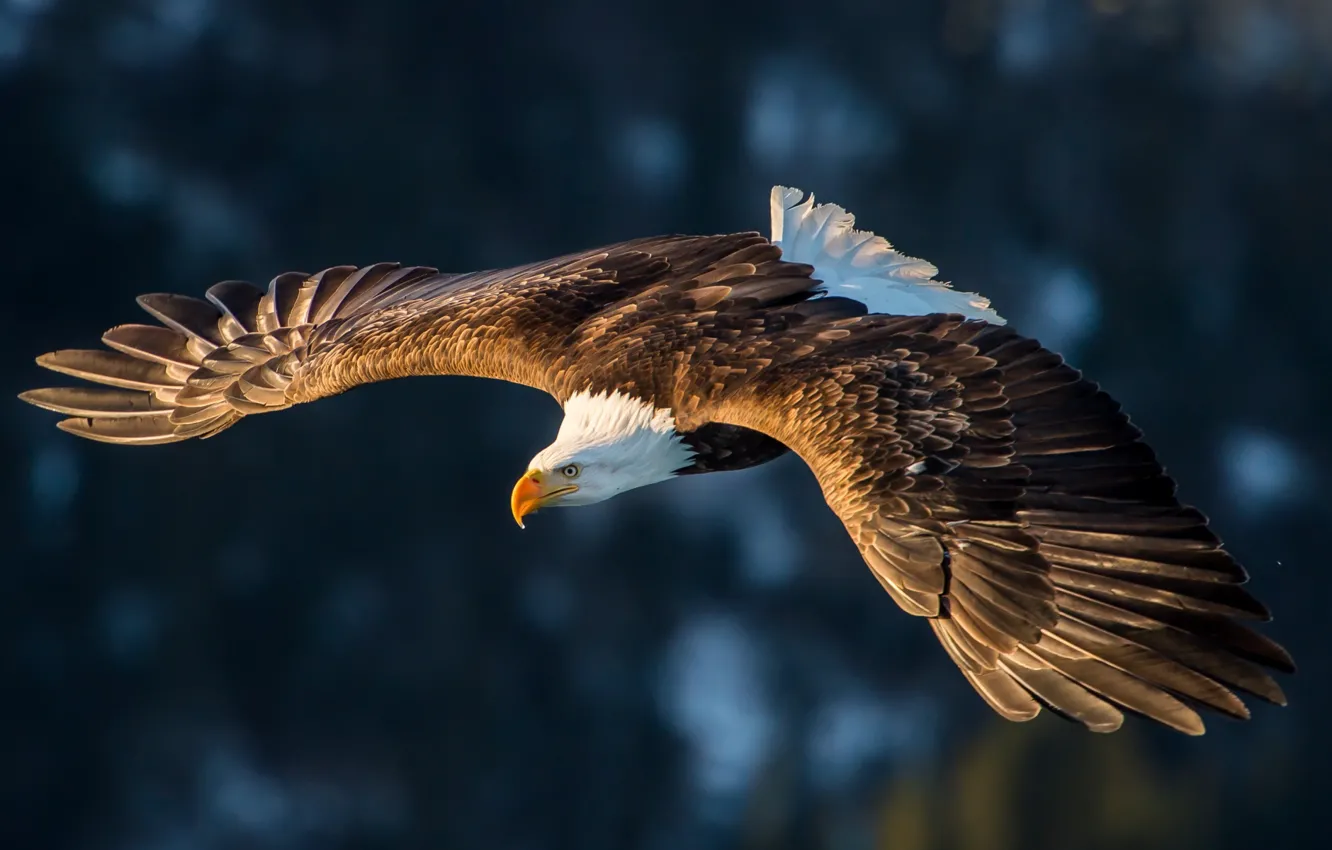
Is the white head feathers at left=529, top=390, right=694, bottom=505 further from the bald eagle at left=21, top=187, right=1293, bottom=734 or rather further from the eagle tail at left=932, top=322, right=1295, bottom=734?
the eagle tail at left=932, top=322, right=1295, bottom=734

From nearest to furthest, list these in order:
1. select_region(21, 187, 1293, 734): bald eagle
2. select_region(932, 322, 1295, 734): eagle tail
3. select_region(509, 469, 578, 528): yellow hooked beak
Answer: select_region(932, 322, 1295, 734): eagle tail, select_region(21, 187, 1293, 734): bald eagle, select_region(509, 469, 578, 528): yellow hooked beak

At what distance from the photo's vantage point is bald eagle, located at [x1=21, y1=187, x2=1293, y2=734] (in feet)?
20.4

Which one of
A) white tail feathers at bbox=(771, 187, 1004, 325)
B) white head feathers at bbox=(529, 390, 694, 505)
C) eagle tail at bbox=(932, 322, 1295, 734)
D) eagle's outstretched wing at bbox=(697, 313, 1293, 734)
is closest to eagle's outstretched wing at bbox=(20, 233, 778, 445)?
white head feathers at bbox=(529, 390, 694, 505)

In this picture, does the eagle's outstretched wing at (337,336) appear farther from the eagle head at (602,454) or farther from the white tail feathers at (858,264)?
the white tail feathers at (858,264)

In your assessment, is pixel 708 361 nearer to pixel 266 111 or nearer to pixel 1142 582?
pixel 1142 582

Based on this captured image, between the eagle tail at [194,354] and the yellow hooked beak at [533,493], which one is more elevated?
the eagle tail at [194,354]

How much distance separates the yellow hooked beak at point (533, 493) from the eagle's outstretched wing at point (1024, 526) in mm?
1275

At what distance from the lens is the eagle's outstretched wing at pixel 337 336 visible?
27.9ft

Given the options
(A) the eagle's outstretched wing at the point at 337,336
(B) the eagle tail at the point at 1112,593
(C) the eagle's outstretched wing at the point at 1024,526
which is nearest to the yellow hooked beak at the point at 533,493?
(A) the eagle's outstretched wing at the point at 337,336

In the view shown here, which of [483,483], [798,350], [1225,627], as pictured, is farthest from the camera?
[483,483]

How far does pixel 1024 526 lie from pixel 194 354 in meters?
5.65

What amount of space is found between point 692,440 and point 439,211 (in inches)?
618

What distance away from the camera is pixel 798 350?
737cm

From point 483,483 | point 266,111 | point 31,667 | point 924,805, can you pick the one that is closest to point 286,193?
point 266,111
